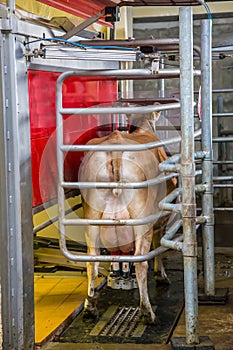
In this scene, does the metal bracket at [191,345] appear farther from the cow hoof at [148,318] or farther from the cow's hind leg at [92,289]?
the cow's hind leg at [92,289]

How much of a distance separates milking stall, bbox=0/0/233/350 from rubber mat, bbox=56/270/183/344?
0.01 meters

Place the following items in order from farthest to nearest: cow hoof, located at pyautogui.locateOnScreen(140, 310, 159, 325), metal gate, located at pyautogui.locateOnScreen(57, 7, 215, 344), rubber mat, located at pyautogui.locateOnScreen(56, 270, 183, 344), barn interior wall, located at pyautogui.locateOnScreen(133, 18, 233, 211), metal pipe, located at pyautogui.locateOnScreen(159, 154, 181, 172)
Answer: barn interior wall, located at pyautogui.locateOnScreen(133, 18, 233, 211), cow hoof, located at pyautogui.locateOnScreen(140, 310, 159, 325), rubber mat, located at pyautogui.locateOnScreen(56, 270, 183, 344), metal pipe, located at pyautogui.locateOnScreen(159, 154, 181, 172), metal gate, located at pyautogui.locateOnScreen(57, 7, 215, 344)

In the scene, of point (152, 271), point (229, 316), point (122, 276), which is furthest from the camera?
point (152, 271)

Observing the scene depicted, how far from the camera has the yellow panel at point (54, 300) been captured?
4.04m

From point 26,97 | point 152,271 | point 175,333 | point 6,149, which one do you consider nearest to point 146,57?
point 26,97

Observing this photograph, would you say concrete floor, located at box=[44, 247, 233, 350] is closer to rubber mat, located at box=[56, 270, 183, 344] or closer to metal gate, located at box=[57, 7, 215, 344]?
rubber mat, located at box=[56, 270, 183, 344]

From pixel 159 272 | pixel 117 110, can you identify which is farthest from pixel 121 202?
pixel 159 272

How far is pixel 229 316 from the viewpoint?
14.0ft

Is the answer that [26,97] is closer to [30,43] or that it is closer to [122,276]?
[30,43]

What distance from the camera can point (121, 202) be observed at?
4109 millimetres

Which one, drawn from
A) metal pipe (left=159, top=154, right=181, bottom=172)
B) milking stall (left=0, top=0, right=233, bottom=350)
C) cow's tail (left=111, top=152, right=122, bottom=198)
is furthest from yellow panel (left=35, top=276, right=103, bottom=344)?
metal pipe (left=159, top=154, right=181, bottom=172)

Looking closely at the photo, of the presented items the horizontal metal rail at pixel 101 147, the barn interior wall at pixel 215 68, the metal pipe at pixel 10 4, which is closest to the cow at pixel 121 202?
the horizontal metal rail at pixel 101 147

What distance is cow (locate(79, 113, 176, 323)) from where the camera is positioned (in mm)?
4066

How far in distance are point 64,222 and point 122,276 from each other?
3.63ft
